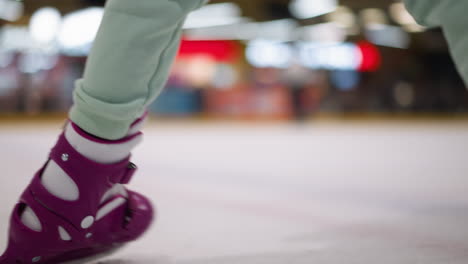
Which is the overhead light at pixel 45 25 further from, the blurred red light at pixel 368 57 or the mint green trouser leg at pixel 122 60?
the mint green trouser leg at pixel 122 60

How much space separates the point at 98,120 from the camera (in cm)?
46

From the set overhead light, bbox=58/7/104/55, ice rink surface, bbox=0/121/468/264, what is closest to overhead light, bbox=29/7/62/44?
overhead light, bbox=58/7/104/55

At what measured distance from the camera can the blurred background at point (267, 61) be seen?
7.63 metres

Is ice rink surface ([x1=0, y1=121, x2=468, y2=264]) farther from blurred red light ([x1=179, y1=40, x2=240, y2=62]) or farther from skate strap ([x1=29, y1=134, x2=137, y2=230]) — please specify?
blurred red light ([x1=179, y1=40, x2=240, y2=62])

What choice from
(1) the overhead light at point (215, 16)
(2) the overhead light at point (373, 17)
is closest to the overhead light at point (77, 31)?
(1) the overhead light at point (215, 16)

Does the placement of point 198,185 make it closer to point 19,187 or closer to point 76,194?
point 19,187

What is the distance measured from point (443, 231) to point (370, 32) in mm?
11053

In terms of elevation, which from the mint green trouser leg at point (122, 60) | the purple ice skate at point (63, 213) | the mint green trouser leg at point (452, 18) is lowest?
the purple ice skate at point (63, 213)

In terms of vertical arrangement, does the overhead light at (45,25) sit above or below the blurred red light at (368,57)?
above

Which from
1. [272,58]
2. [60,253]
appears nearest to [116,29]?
[60,253]

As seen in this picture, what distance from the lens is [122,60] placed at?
45cm

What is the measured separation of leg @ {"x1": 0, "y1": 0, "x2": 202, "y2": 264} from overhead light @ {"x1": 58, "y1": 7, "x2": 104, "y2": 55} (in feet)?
24.6

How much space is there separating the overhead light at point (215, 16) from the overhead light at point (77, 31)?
1.77 metres

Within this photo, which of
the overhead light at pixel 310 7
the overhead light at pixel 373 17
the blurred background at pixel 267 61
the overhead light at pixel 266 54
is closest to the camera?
the overhead light at pixel 310 7
